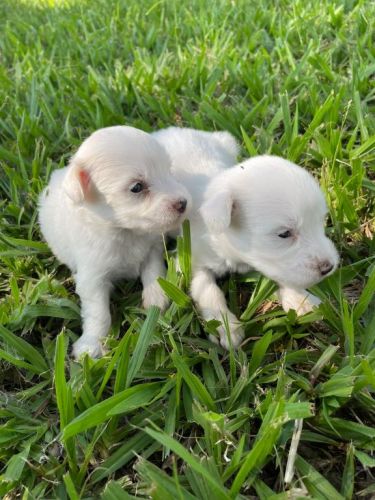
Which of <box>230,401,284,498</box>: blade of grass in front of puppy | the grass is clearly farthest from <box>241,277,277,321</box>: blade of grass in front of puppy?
<box>230,401,284,498</box>: blade of grass in front of puppy

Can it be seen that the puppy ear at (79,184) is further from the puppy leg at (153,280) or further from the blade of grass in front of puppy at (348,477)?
the blade of grass in front of puppy at (348,477)

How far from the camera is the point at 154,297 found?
7.98 feet

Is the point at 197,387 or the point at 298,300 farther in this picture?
the point at 298,300

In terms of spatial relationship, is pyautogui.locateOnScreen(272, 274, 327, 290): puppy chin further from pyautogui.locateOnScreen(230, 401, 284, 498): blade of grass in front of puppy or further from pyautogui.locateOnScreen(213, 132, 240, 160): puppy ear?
pyautogui.locateOnScreen(213, 132, 240, 160): puppy ear

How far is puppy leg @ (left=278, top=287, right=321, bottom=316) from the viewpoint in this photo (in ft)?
7.38

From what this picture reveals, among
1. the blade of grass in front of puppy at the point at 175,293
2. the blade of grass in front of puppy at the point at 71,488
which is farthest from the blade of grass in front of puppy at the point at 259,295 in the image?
the blade of grass in front of puppy at the point at 71,488

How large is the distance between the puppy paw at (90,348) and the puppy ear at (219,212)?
780 millimetres

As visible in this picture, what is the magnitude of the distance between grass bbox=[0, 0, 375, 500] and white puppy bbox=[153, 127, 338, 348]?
9cm

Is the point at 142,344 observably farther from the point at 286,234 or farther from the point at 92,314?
the point at 286,234

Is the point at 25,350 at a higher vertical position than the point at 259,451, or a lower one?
lower

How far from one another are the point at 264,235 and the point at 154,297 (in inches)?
25.5

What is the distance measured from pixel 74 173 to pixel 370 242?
1519 millimetres

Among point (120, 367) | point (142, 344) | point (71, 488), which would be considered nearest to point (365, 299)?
point (142, 344)

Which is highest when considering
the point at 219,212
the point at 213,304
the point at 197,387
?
the point at 219,212
